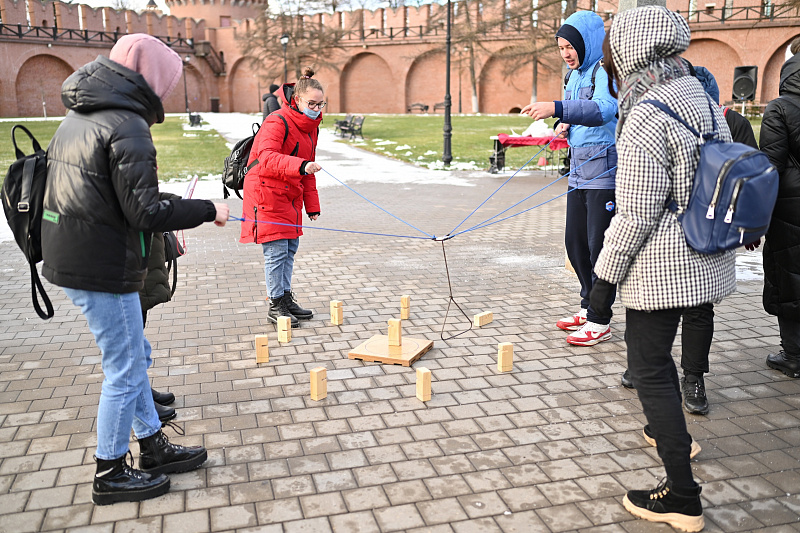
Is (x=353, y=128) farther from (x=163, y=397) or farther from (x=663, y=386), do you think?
(x=663, y=386)

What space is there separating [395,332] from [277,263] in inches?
53.2

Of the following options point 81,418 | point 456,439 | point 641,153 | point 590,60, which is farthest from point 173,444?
point 590,60

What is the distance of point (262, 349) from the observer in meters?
4.93

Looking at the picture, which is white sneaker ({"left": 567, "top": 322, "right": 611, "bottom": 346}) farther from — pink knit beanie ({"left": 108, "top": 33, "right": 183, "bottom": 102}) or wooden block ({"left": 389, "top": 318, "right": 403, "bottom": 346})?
pink knit beanie ({"left": 108, "top": 33, "right": 183, "bottom": 102})

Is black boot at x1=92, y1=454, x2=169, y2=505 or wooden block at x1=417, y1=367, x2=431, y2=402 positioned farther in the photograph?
wooden block at x1=417, y1=367, x2=431, y2=402

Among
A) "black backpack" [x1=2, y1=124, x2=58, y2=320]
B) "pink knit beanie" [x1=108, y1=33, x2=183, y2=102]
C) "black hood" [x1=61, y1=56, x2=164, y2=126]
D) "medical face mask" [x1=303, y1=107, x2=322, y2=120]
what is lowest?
"black backpack" [x1=2, y1=124, x2=58, y2=320]

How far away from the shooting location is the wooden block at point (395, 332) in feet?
16.3

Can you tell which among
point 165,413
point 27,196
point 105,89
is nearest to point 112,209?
point 27,196

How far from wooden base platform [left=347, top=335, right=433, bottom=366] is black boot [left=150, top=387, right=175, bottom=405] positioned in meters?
1.28

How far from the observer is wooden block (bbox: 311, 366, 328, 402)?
4266mm

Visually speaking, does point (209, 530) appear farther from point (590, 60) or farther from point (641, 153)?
point (590, 60)

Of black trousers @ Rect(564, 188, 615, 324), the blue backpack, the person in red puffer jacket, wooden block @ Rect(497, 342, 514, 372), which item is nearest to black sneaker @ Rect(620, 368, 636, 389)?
black trousers @ Rect(564, 188, 615, 324)

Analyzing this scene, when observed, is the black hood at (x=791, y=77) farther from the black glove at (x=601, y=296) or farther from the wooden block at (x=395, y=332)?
the wooden block at (x=395, y=332)

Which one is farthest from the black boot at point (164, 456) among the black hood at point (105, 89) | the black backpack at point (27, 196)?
the black hood at point (105, 89)
